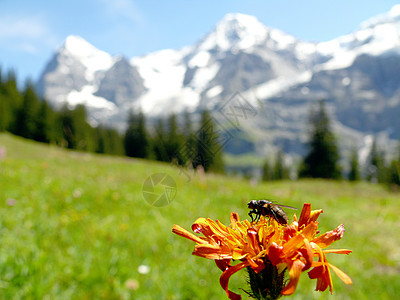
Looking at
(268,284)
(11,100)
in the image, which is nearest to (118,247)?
(268,284)

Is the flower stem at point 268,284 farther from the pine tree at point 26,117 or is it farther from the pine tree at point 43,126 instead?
the pine tree at point 26,117

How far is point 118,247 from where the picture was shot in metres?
4.25

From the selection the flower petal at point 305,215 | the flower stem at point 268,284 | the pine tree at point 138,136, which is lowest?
the pine tree at point 138,136

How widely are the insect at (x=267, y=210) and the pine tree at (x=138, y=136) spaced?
47686 mm

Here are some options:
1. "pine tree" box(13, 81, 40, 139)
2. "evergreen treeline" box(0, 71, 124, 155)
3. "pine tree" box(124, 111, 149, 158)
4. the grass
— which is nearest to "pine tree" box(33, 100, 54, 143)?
"evergreen treeline" box(0, 71, 124, 155)

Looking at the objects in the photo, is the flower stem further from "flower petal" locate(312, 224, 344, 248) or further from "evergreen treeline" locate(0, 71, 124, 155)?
"evergreen treeline" locate(0, 71, 124, 155)

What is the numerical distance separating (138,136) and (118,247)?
153 feet

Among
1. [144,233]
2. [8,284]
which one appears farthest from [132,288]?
Answer: [144,233]

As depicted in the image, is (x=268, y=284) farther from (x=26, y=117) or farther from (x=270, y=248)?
(x=26, y=117)

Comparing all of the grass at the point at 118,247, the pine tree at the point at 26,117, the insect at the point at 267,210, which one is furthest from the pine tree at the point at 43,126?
the insect at the point at 267,210

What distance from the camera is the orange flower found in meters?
0.60

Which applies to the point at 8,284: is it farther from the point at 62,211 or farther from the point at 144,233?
the point at 62,211

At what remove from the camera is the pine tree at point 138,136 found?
49.3 meters

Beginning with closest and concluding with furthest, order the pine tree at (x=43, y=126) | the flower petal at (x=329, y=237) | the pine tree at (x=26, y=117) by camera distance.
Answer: the flower petal at (x=329, y=237), the pine tree at (x=26, y=117), the pine tree at (x=43, y=126)
